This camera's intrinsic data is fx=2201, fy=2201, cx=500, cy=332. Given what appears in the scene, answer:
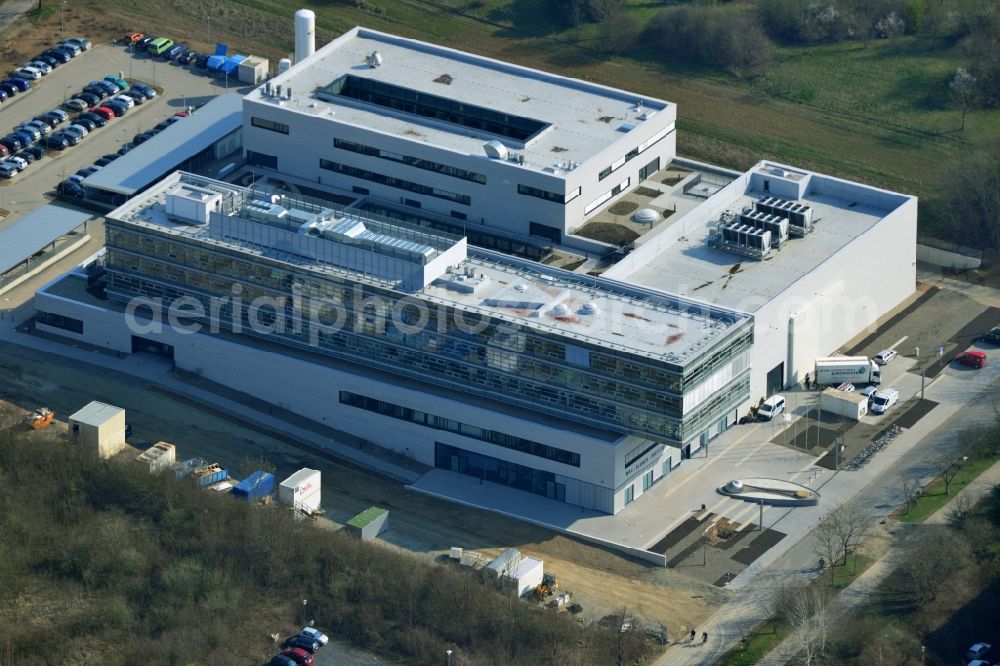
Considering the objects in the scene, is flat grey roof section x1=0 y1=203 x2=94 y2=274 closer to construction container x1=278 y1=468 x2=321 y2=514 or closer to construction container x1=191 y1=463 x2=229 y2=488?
construction container x1=191 y1=463 x2=229 y2=488

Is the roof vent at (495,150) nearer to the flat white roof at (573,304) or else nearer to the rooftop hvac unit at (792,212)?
the flat white roof at (573,304)

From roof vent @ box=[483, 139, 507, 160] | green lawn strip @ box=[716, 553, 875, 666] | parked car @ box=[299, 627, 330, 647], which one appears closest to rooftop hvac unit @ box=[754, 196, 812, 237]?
roof vent @ box=[483, 139, 507, 160]

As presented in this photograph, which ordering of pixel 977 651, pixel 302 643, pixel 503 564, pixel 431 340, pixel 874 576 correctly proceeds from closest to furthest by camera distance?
1. pixel 302 643
2. pixel 977 651
3. pixel 503 564
4. pixel 874 576
5. pixel 431 340

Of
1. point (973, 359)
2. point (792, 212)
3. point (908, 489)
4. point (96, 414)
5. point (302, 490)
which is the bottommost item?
point (908, 489)

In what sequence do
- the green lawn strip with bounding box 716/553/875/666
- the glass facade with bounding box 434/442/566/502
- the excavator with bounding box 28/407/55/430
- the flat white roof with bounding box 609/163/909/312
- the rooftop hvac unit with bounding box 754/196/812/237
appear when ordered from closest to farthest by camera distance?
the green lawn strip with bounding box 716/553/875/666 → the glass facade with bounding box 434/442/566/502 → the excavator with bounding box 28/407/55/430 → the flat white roof with bounding box 609/163/909/312 → the rooftop hvac unit with bounding box 754/196/812/237

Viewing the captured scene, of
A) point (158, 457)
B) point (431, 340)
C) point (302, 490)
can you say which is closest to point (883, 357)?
point (431, 340)

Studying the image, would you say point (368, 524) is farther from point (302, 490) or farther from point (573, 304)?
point (573, 304)
